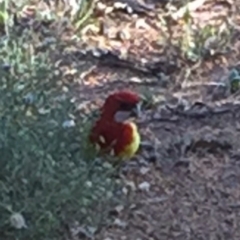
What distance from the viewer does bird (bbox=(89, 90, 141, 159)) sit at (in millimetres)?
4160

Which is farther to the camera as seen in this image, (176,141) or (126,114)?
(176,141)

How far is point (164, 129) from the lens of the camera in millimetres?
4629

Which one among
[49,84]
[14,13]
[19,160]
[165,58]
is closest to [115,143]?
[49,84]

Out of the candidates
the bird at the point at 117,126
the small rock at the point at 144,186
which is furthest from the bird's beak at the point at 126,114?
the small rock at the point at 144,186

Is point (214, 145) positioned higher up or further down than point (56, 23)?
further down

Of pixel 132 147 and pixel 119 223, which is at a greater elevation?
pixel 132 147

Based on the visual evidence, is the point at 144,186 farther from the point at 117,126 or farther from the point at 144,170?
the point at 117,126

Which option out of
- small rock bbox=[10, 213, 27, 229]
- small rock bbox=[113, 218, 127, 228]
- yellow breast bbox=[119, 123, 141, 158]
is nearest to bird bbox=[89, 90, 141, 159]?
yellow breast bbox=[119, 123, 141, 158]

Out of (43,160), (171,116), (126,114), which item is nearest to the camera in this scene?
(43,160)

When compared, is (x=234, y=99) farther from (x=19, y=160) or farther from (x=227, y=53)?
(x=19, y=160)

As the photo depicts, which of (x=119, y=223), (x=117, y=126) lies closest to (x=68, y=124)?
(x=117, y=126)

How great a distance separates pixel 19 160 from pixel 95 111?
994 mm

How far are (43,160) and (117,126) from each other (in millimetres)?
645

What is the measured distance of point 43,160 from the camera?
3613 millimetres
